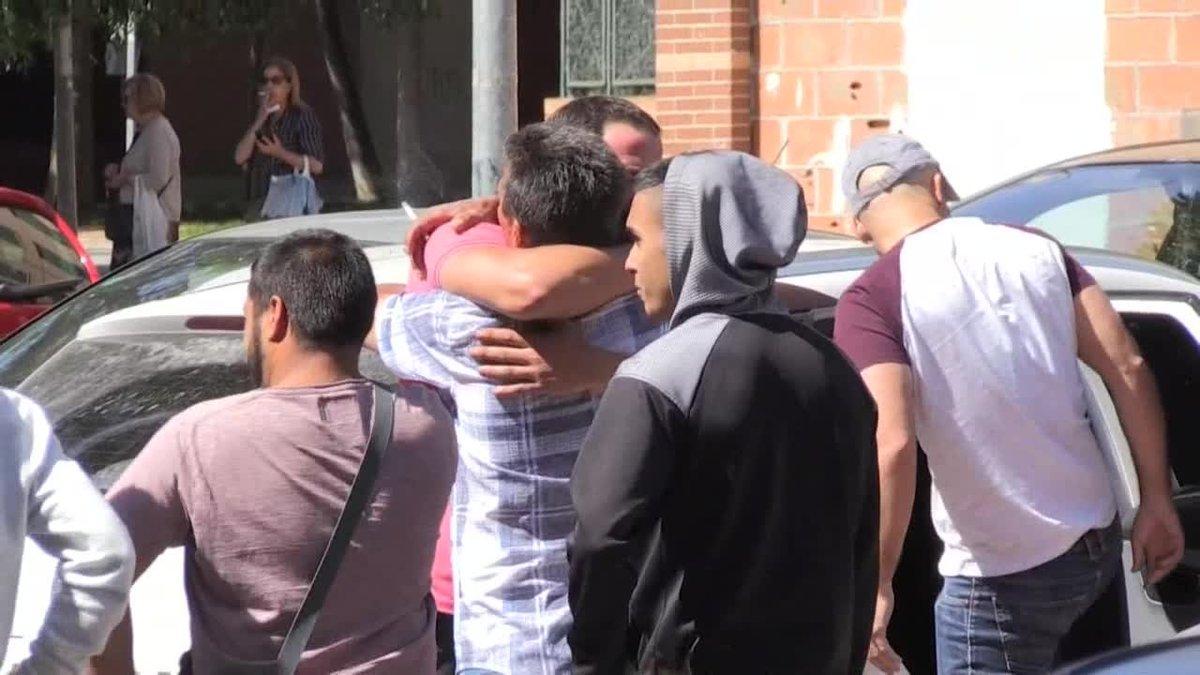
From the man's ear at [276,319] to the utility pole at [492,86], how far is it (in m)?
3.82

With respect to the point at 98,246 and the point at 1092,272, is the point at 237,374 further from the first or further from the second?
the point at 98,246

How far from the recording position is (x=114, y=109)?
35.9 m

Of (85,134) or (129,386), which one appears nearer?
(129,386)

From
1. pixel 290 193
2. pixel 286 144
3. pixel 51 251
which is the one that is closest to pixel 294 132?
pixel 286 144

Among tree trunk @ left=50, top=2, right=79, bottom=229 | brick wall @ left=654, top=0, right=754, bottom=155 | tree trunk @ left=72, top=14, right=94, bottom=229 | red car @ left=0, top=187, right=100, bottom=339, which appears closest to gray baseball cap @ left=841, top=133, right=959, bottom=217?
red car @ left=0, top=187, right=100, bottom=339

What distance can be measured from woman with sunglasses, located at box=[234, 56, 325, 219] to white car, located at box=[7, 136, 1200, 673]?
8982 mm

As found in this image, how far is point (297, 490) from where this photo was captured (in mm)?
3342

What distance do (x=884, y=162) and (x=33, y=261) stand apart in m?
6.69

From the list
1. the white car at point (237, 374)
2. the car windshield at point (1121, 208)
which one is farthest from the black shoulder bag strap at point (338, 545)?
the car windshield at point (1121, 208)

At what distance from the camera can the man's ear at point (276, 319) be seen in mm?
3436

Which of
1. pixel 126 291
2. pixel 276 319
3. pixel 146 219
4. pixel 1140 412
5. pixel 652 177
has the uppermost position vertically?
pixel 652 177

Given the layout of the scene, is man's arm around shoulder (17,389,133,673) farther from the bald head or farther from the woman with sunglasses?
the woman with sunglasses

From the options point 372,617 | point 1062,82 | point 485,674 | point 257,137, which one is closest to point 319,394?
point 372,617

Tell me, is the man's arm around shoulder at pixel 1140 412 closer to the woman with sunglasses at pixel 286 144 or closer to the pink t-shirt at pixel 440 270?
the pink t-shirt at pixel 440 270
